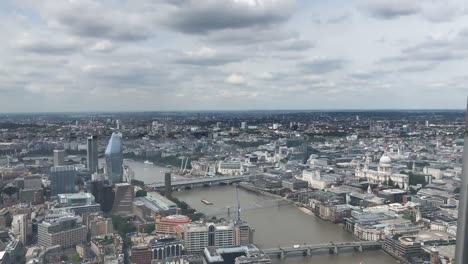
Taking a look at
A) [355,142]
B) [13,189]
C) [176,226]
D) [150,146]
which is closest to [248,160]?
[150,146]

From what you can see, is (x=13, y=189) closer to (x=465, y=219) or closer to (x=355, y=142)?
(x=465, y=219)

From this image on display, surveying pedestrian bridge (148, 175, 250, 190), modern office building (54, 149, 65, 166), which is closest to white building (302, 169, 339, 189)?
pedestrian bridge (148, 175, 250, 190)

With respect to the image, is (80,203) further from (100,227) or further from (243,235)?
(243,235)

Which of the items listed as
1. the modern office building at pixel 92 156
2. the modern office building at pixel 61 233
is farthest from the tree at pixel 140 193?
the modern office building at pixel 61 233

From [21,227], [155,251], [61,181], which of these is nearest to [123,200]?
[61,181]

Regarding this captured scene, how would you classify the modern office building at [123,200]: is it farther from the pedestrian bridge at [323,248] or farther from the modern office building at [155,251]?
the pedestrian bridge at [323,248]

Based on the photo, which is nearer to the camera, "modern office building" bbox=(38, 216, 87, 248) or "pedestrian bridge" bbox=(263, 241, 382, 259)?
"pedestrian bridge" bbox=(263, 241, 382, 259)

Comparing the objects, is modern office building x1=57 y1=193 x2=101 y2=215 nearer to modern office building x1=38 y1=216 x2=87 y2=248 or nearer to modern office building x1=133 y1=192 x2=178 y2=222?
modern office building x1=133 y1=192 x2=178 y2=222
